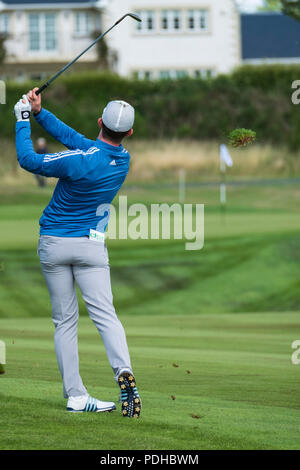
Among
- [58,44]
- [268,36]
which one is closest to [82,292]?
[58,44]

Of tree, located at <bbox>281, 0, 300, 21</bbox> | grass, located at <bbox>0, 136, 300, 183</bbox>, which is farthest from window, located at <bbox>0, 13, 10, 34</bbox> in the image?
tree, located at <bbox>281, 0, 300, 21</bbox>

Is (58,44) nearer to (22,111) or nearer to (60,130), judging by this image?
(60,130)

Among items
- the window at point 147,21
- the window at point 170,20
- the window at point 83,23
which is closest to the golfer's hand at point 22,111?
the window at point 147,21

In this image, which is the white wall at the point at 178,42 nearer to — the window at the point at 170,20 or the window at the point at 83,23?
the window at the point at 170,20

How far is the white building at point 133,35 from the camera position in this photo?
176 feet

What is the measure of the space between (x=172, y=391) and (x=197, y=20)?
49644 mm

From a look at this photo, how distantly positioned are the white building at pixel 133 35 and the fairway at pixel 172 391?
42875mm

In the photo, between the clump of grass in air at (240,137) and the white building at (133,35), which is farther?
the white building at (133,35)

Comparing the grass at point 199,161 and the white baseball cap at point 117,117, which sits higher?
the white baseball cap at point 117,117

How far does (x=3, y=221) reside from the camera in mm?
27391

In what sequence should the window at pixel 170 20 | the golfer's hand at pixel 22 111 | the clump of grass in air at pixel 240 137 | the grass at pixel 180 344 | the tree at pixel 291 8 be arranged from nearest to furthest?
the grass at pixel 180 344 < the golfer's hand at pixel 22 111 < the clump of grass in air at pixel 240 137 < the tree at pixel 291 8 < the window at pixel 170 20

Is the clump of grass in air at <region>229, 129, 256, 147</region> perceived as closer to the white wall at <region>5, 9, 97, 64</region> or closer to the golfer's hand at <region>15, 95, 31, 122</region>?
the golfer's hand at <region>15, 95, 31, 122</region>

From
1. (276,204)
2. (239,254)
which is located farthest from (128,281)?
(276,204)

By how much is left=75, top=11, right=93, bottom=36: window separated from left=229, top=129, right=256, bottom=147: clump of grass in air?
159 ft
